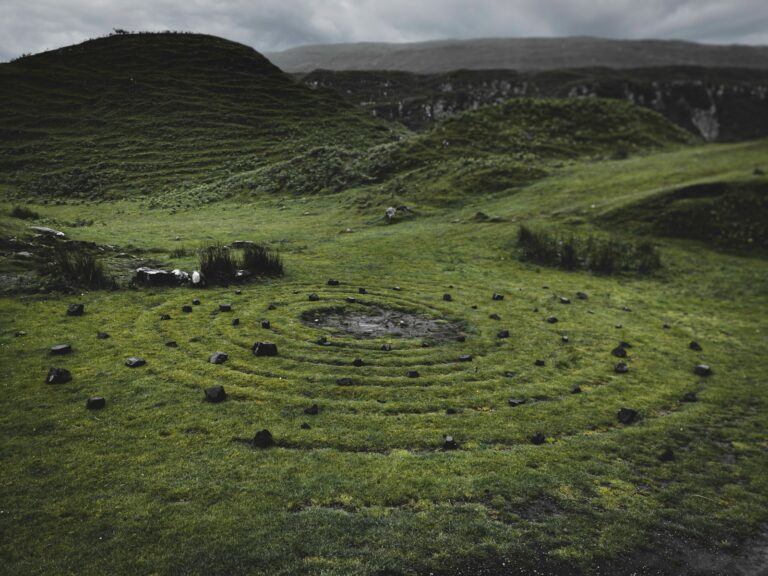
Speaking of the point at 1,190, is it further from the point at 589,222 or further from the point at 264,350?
the point at 589,222

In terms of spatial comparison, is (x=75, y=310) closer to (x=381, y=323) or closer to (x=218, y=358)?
(x=218, y=358)

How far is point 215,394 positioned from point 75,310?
9128 millimetres

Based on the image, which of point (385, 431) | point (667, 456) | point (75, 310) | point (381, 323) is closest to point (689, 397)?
point (667, 456)

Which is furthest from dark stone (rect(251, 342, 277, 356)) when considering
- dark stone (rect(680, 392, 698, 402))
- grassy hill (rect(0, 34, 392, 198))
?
grassy hill (rect(0, 34, 392, 198))

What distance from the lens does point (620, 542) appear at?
28.5 feet

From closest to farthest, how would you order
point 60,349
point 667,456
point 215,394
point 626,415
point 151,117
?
point 667,456, point 215,394, point 626,415, point 60,349, point 151,117

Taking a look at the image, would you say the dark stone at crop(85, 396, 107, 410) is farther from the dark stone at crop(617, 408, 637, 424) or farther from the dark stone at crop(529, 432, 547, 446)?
the dark stone at crop(617, 408, 637, 424)

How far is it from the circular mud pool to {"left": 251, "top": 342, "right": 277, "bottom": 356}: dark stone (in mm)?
3356

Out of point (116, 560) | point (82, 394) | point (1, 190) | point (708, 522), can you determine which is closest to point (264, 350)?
point (82, 394)

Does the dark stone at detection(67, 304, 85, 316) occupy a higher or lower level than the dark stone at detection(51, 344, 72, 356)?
higher

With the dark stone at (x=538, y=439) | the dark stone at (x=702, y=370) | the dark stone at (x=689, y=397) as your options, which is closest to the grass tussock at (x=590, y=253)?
the dark stone at (x=702, y=370)

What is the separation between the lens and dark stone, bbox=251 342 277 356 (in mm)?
15398

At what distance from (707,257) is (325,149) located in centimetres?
4752

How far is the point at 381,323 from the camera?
19.7 metres
